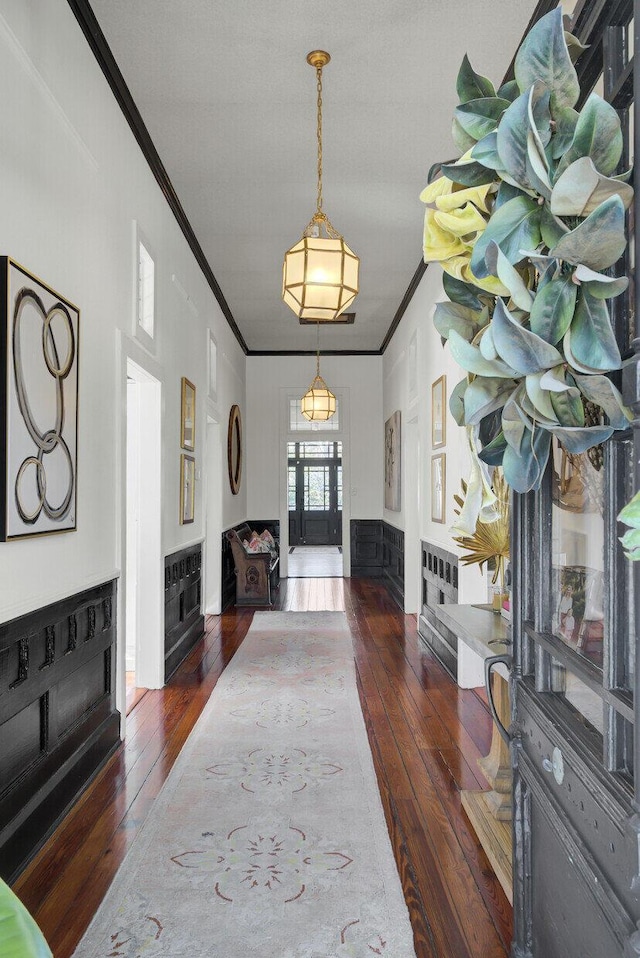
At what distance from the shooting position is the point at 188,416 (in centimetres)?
578

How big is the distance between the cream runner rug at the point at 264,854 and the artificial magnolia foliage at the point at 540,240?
181cm

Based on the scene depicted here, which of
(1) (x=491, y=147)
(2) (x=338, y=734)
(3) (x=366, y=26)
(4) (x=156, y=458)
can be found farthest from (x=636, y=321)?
(4) (x=156, y=458)

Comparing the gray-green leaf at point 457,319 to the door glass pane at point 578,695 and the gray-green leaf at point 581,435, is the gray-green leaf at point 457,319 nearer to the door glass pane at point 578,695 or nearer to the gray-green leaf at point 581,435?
the gray-green leaf at point 581,435

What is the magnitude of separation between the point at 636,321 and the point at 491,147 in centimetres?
32

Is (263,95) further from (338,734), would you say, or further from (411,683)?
(411,683)

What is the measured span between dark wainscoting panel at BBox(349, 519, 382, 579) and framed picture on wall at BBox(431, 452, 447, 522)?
4.46 metres

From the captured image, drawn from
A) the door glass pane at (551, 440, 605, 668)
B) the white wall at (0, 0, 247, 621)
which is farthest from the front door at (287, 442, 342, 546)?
the door glass pane at (551, 440, 605, 668)

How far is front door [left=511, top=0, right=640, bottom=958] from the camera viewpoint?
106 centimetres

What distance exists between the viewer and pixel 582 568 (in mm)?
1316

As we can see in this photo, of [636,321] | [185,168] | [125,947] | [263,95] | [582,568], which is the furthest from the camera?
[185,168]

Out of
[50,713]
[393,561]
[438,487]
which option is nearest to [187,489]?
[438,487]

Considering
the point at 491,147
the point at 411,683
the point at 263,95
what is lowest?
the point at 411,683

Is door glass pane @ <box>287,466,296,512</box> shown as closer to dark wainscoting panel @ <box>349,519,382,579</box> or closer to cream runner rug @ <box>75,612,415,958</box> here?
dark wainscoting panel @ <box>349,519,382,579</box>

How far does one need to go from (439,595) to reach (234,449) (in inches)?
162
